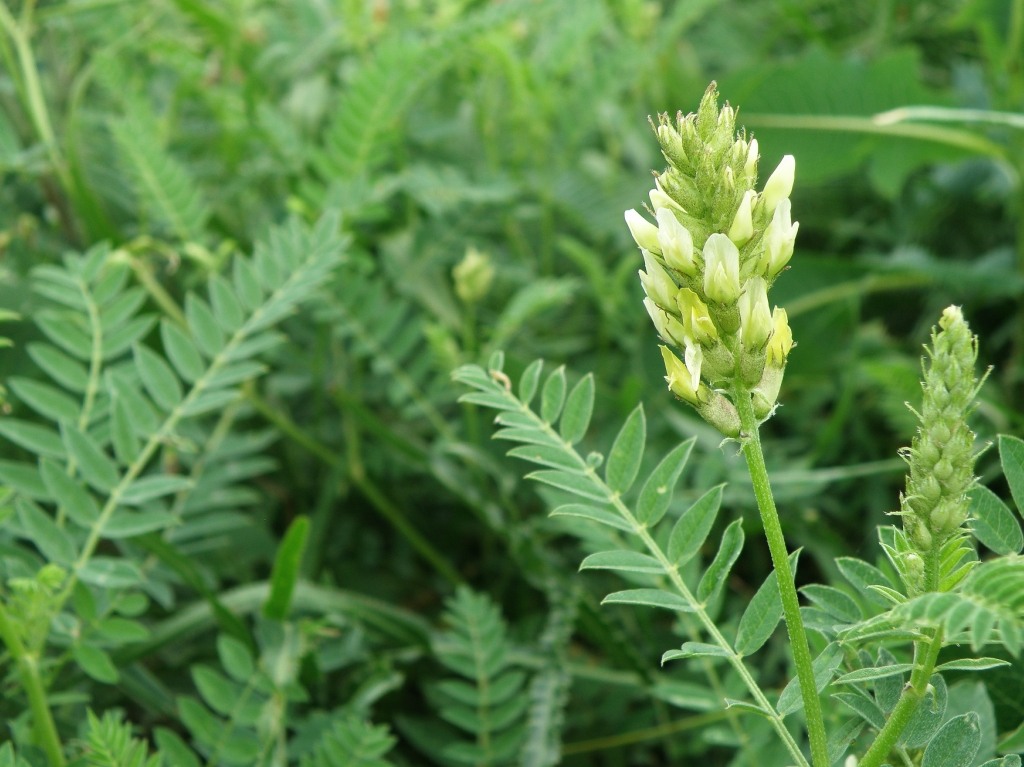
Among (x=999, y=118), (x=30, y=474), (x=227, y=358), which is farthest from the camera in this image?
(x=999, y=118)

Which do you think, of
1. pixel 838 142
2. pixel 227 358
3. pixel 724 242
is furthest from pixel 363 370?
pixel 724 242

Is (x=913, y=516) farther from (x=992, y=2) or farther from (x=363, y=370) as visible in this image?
(x=992, y=2)

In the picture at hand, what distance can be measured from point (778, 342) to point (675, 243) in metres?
0.08

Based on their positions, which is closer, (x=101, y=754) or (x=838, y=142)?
(x=101, y=754)

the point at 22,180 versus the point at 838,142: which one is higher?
the point at 22,180

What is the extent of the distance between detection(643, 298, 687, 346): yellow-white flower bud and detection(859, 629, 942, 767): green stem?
195mm

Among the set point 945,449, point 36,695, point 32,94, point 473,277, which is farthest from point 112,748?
point 32,94

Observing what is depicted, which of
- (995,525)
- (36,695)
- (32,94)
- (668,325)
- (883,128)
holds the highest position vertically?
(32,94)

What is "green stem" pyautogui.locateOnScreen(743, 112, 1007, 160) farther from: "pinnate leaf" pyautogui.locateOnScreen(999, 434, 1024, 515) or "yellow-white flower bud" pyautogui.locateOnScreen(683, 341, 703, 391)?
"yellow-white flower bud" pyautogui.locateOnScreen(683, 341, 703, 391)

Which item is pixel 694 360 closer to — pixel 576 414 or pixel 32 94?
Result: pixel 576 414

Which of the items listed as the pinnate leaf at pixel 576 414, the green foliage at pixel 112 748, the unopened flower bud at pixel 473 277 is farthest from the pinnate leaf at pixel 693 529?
the unopened flower bud at pixel 473 277

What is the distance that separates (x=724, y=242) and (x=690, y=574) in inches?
21.2

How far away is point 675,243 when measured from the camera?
0.56 m

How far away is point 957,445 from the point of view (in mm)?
535
